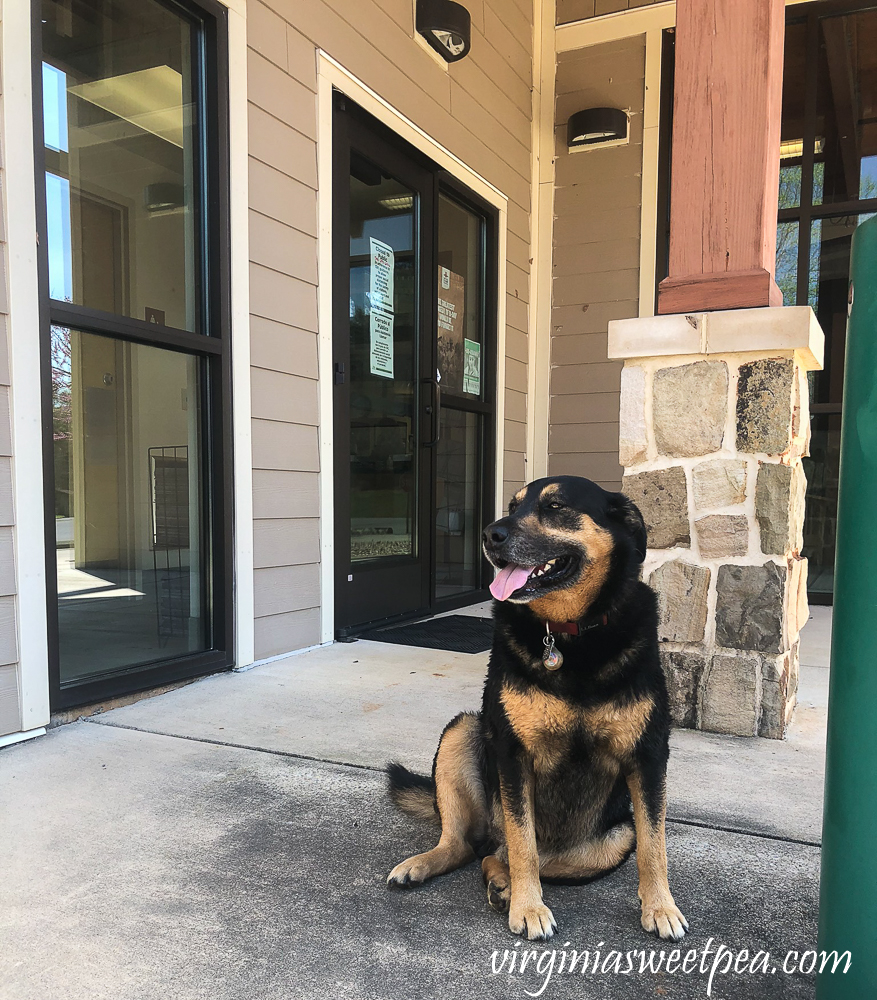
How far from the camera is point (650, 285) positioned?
595cm

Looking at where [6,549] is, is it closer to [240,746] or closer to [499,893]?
[240,746]

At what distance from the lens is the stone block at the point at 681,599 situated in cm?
280

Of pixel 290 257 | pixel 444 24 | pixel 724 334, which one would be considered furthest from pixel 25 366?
pixel 444 24

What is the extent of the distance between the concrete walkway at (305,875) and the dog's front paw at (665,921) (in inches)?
1.0

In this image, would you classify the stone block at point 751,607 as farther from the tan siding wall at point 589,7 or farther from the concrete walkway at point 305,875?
the tan siding wall at point 589,7

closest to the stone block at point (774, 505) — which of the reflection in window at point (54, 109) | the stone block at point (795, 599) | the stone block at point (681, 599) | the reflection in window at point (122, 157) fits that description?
the stone block at point (795, 599)

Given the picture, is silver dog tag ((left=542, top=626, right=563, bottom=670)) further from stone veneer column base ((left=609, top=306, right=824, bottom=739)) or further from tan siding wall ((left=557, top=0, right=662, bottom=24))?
tan siding wall ((left=557, top=0, right=662, bottom=24))

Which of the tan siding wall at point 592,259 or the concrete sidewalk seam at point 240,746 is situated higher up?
the tan siding wall at point 592,259

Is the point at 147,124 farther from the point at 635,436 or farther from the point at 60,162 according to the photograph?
the point at 635,436

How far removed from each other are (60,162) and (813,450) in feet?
16.8

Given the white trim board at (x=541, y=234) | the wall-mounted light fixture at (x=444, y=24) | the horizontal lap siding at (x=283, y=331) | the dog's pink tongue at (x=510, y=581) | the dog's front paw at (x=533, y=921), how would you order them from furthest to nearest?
the white trim board at (x=541, y=234), the wall-mounted light fixture at (x=444, y=24), the horizontal lap siding at (x=283, y=331), the dog's pink tongue at (x=510, y=581), the dog's front paw at (x=533, y=921)

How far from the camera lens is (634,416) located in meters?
2.91

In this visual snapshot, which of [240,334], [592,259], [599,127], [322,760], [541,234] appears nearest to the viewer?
[322,760]

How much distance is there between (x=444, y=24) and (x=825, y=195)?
3.10m
